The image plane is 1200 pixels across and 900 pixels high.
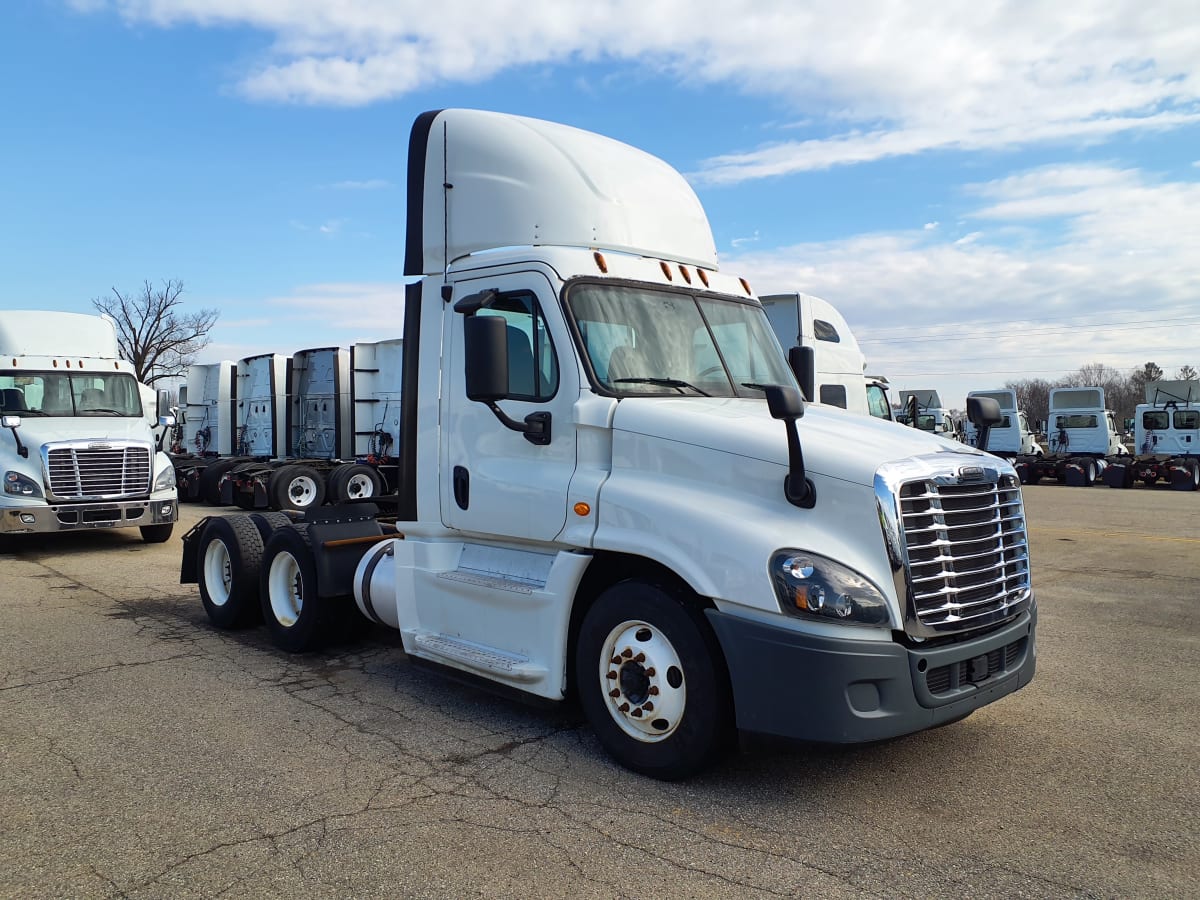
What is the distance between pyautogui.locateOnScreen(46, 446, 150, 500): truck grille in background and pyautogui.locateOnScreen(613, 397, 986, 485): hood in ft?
34.9

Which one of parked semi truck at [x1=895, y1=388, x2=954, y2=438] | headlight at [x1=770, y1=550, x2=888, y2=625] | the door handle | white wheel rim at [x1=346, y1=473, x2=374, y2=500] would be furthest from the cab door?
parked semi truck at [x1=895, y1=388, x2=954, y2=438]

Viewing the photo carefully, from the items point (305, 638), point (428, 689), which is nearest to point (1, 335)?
point (305, 638)

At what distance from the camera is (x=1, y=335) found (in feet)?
45.0

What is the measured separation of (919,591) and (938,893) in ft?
3.95

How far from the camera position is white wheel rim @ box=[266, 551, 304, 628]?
7.32 meters

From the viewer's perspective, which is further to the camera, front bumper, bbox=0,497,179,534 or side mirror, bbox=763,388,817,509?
front bumper, bbox=0,497,179,534

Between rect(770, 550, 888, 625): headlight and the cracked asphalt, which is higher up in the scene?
rect(770, 550, 888, 625): headlight

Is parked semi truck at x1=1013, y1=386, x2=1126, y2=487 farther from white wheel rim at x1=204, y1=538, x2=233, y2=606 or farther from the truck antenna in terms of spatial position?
→ the truck antenna

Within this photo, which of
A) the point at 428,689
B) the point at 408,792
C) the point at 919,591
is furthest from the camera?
the point at 428,689

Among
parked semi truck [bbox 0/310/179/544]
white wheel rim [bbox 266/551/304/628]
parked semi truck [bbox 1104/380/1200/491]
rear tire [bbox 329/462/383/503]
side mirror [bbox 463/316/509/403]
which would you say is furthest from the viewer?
parked semi truck [bbox 1104/380/1200/491]

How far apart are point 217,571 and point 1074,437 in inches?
1222

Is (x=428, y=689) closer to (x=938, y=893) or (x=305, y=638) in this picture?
(x=305, y=638)

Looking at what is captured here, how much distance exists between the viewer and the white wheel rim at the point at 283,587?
7.32 metres

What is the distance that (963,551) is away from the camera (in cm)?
432
